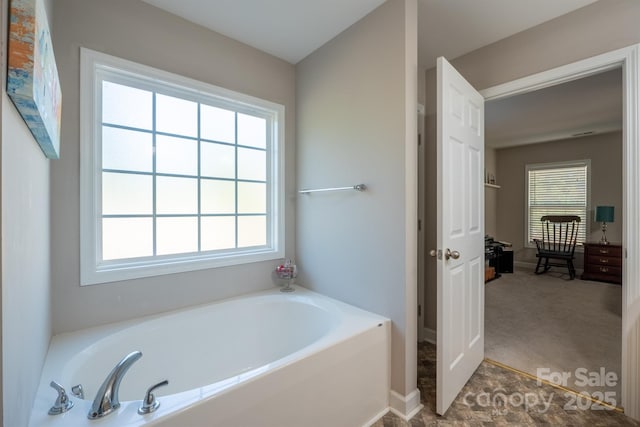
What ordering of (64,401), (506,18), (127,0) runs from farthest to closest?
(506,18)
(127,0)
(64,401)

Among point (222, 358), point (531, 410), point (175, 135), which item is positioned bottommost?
point (531, 410)

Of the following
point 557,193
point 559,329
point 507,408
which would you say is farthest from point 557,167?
point 507,408

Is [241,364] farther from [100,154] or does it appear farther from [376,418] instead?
[100,154]

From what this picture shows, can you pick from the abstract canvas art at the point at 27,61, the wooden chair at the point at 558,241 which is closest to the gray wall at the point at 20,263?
the abstract canvas art at the point at 27,61

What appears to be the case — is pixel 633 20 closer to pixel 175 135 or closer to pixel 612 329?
pixel 612 329

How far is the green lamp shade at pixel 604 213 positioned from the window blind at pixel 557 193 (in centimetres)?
46

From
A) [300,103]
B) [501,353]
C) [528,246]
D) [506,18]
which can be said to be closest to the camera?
[506,18]

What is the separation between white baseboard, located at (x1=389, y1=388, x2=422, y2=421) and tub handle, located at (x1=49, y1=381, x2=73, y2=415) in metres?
1.52

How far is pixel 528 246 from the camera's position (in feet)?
18.2

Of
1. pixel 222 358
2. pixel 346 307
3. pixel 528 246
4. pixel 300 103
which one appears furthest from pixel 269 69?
pixel 528 246

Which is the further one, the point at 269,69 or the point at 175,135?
the point at 269,69

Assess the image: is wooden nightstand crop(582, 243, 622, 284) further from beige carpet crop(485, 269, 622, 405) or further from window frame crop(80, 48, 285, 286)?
window frame crop(80, 48, 285, 286)

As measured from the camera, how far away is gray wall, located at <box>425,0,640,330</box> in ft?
5.09

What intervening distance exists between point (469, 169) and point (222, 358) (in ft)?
6.79
